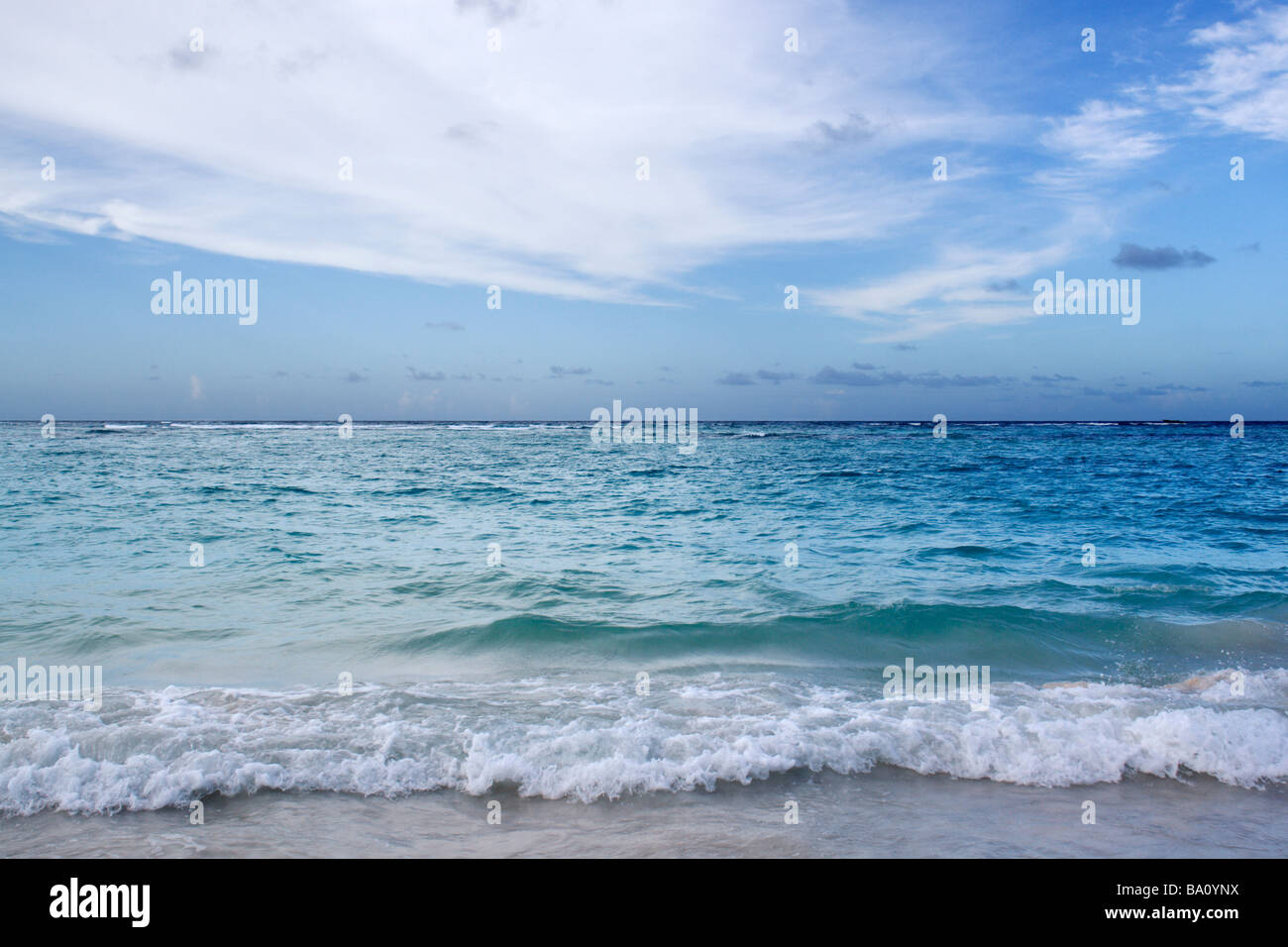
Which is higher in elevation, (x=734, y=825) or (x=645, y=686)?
(x=645, y=686)

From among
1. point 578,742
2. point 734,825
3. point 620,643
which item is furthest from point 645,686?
point 734,825

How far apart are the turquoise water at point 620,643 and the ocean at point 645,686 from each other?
0.05 metres

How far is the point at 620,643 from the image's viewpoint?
31.0 feet

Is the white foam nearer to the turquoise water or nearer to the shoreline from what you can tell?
the turquoise water

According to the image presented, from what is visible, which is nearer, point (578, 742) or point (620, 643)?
point (578, 742)

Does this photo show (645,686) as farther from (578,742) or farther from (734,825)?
(734,825)

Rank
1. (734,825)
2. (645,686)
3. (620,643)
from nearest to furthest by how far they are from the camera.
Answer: (734,825) < (645,686) < (620,643)

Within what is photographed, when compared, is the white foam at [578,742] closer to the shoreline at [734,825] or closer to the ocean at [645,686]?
the ocean at [645,686]

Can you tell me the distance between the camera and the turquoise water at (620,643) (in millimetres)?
5797

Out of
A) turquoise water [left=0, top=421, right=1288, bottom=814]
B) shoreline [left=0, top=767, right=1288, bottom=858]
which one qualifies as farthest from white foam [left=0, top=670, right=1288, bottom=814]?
shoreline [left=0, top=767, right=1288, bottom=858]

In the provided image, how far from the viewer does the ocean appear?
506 cm

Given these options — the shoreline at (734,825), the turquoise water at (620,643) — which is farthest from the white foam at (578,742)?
the shoreline at (734,825)

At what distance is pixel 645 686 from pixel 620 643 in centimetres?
167

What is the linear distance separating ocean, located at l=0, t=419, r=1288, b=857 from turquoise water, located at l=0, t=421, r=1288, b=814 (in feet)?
0.15
